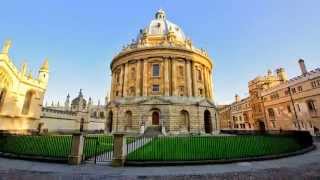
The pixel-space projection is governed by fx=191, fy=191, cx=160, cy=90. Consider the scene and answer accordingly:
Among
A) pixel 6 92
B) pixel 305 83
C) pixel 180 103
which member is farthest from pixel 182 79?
pixel 6 92

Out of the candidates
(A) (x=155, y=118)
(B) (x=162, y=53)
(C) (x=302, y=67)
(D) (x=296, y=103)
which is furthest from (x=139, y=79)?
(C) (x=302, y=67)

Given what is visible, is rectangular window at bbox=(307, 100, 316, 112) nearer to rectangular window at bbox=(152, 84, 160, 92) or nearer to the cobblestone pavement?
rectangular window at bbox=(152, 84, 160, 92)

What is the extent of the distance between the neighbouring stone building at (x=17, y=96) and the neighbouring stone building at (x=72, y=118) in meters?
8.81

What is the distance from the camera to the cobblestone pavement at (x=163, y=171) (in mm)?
8297

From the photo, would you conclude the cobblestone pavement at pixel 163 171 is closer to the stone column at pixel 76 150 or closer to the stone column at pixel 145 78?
the stone column at pixel 76 150

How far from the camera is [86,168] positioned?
980 centimetres

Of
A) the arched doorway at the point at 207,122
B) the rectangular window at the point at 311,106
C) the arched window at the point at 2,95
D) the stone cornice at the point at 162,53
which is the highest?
the stone cornice at the point at 162,53

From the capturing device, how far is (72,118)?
5734cm

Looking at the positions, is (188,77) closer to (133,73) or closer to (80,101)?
(133,73)

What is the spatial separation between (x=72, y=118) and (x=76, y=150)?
51424 mm

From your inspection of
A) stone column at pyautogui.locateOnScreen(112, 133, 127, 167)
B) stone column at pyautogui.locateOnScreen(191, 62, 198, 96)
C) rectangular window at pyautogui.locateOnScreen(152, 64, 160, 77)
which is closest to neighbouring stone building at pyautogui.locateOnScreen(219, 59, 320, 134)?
stone column at pyautogui.locateOnScreen(191, 62, 198, 96)

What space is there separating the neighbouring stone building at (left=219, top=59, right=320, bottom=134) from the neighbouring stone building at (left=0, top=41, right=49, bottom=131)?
51.3 m

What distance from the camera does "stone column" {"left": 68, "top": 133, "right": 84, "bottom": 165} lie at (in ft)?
35.2

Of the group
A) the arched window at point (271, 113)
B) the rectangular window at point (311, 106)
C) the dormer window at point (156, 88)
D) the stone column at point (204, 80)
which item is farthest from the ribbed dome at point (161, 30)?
the rectangular window at point (311, 106)
